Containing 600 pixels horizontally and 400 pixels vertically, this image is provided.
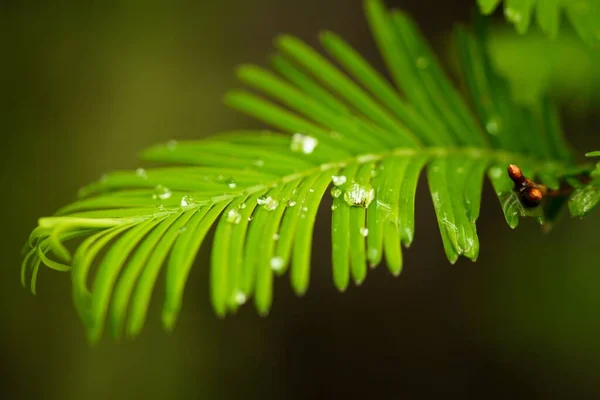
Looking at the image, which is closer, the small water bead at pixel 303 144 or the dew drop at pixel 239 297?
the dew drop at pixel 239 297

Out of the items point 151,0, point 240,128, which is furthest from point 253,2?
point 240,128

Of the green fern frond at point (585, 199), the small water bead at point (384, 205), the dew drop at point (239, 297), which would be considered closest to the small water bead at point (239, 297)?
the dew drop at point (239, 297)

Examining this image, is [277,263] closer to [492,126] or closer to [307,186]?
[307,186]

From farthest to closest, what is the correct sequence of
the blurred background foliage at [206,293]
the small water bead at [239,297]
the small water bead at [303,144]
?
1. the blurred background foliage at [206,293]
2. the small water bead at [303,144]
3. the small water bead at [239,297]

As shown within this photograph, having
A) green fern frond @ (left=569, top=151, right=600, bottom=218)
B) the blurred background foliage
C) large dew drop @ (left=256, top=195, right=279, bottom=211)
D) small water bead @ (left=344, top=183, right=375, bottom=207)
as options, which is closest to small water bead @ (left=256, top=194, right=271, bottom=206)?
large dew drop @ (left=256, top=195, right=279, bottom=211)

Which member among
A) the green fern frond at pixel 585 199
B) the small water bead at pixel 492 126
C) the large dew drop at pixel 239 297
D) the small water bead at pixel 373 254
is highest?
the small water bead at pixel 492 126

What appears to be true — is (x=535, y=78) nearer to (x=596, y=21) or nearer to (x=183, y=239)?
(x=596, y=21)

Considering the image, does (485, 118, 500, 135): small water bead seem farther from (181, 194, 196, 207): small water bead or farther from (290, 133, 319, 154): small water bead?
(181, 194, 196, 207): small water bead

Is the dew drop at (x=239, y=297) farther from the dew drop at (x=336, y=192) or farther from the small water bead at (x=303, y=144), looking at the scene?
the small water bead at (x=303, y=144)

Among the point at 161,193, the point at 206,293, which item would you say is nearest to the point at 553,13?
the point at 161,193

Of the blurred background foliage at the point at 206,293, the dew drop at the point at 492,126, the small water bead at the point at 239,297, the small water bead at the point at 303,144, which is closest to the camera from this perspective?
the small water bead at the point at 239,297
